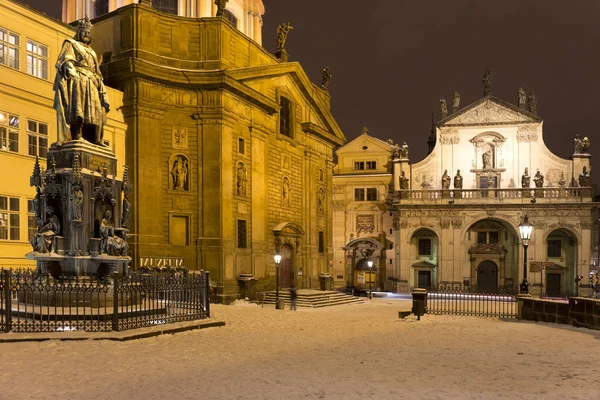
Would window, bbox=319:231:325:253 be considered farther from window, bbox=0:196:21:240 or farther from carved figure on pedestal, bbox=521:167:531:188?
window, bbox=0:196:21:240

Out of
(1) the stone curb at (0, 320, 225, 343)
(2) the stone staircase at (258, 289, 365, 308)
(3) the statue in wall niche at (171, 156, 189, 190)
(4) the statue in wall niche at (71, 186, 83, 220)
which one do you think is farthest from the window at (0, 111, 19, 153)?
(2) the stone staircase at (258, 289, 365, 308)

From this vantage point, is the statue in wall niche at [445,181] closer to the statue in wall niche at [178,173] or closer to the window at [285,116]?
the window at [285,116]

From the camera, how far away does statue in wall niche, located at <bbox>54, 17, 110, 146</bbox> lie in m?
15.1

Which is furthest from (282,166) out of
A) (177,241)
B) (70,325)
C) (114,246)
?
(70,325)

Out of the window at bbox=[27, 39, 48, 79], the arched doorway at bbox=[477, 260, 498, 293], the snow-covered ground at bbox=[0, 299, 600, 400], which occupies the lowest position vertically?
the arched doorway at bbox=[477, 260, 498, 293]

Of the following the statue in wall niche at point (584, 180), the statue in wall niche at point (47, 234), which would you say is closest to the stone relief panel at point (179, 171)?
the statue in wall niche at point (47, 234)

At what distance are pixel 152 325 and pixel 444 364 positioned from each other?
25.6 feet

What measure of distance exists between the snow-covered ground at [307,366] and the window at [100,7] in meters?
26.9

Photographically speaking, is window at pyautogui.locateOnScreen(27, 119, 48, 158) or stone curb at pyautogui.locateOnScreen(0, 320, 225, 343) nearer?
stone curb at pyautogui.locateOnScreen(0, 320, 225, 343)

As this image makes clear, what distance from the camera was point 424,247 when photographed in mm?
50469

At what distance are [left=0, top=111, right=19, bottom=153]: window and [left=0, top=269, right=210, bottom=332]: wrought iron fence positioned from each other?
28.1 ft

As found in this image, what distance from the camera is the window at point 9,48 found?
21.2 meters

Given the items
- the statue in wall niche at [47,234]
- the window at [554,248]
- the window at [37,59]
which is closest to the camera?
the statue in wall niche at [47,234]

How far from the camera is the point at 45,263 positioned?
14.3 m
